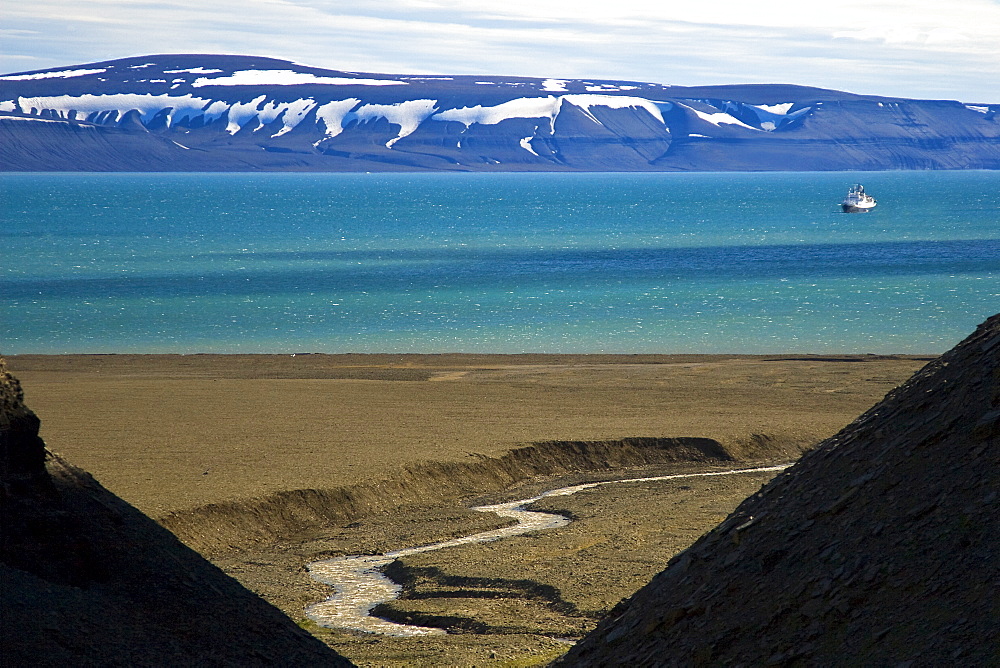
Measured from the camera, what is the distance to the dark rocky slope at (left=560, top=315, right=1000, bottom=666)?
521 centimetres

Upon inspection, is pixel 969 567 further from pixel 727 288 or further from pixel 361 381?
pixel 727 288

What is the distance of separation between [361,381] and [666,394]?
20.3 feet

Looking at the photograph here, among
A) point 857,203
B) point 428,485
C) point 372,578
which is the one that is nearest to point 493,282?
point 428,485

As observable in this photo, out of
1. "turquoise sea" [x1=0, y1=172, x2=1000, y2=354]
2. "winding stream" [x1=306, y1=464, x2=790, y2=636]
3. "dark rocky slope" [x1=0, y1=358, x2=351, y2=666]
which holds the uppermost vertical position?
"dark rocky slope" [x1=0, y1=358, x2=351, y2=666]

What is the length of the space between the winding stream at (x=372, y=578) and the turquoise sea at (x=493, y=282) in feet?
59.2

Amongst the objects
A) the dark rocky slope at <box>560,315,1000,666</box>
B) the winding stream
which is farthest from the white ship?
the dark rocky slope at <box>560,315,1000,666</box>

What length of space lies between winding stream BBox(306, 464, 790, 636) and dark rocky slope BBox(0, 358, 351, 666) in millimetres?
2188

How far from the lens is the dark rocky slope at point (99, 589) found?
6.12 meters

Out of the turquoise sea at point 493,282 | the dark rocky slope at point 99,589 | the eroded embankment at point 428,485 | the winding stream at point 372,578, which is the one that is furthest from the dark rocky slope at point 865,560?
the turquoise sea at point 493,282

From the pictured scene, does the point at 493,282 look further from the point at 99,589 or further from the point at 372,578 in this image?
the point at 99,589

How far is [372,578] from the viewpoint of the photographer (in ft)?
37.7

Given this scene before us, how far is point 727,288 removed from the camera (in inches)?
1868

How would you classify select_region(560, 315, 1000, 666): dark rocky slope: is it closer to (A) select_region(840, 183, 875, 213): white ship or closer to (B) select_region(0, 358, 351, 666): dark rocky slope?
(B) select_region(0, 358, 351, 666): dark rocky slope

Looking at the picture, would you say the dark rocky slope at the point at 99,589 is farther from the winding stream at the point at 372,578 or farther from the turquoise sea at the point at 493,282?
the turquoise sea at the point at 493,282
